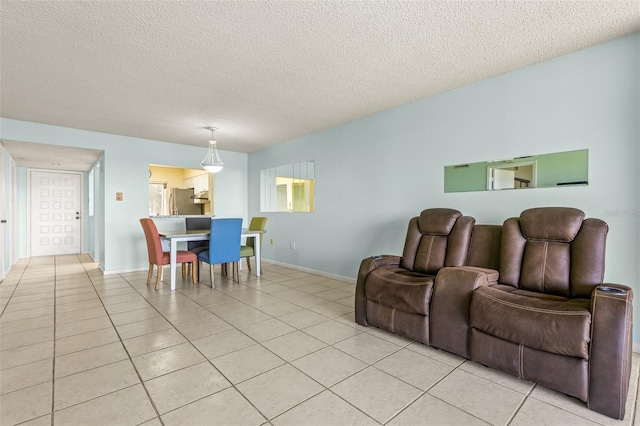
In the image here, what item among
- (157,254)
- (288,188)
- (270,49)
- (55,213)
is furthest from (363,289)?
(55,213)

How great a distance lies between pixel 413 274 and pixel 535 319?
1.10 m

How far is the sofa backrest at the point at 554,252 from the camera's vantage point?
81.3 inches

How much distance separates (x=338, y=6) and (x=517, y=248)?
7.18 feet

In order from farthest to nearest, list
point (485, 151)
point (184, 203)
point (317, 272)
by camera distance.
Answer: point (184, 203), point (317, 272), point (485, 151)

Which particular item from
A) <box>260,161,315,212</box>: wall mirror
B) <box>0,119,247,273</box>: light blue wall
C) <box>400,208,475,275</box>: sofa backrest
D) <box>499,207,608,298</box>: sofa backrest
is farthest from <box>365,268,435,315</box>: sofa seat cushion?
<box>0,119,247,273</box>: light blue wall

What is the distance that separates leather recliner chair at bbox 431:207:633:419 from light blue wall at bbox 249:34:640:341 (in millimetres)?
498

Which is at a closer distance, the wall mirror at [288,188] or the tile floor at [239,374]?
the tile floor at [239,374]

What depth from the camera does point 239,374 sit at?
1.96 m

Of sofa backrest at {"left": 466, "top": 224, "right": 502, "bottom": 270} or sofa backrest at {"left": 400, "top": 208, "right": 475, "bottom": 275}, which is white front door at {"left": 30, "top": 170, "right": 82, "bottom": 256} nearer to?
sofa backrest at {"left": 400, "top": 208, "right": 475, "bottom": 275}

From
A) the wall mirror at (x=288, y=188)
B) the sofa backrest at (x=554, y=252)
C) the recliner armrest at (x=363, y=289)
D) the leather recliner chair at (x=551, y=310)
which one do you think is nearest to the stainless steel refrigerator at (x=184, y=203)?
the wall mirror at (x=288, y=188)

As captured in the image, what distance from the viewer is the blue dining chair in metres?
4.25

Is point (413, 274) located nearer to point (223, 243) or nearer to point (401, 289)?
point (401, 289)

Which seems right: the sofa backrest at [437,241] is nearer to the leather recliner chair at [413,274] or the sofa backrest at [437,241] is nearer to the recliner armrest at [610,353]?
the leather recliner chair at [413,274]

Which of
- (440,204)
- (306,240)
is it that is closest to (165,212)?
(306,240)
